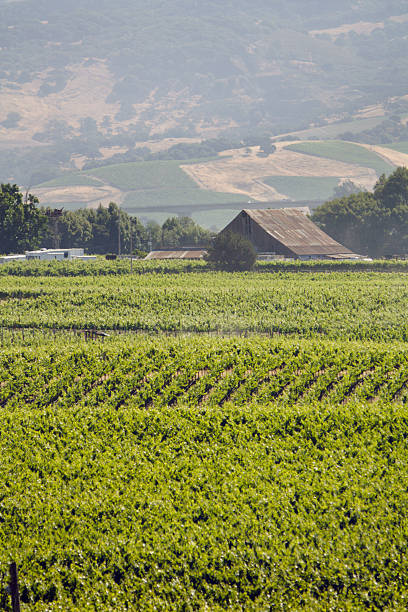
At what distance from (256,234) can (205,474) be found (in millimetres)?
79672

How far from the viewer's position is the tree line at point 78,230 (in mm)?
109312

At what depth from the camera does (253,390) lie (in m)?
33.7

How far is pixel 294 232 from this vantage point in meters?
104

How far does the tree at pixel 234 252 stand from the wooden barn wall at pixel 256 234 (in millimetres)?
9939

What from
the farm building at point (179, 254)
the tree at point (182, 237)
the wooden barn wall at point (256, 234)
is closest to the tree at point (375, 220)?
the farm building at point (179, 254)

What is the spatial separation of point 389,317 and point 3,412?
32.8 m

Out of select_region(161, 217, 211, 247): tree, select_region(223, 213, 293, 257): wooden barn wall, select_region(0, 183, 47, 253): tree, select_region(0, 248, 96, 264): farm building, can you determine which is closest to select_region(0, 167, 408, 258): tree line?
select_region(0, 183, 47, 253): tree

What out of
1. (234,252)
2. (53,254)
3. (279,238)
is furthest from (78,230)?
(234,252)

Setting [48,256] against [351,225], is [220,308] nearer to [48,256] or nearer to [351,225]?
[48,256]

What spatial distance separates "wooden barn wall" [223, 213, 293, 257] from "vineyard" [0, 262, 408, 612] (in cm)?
5332

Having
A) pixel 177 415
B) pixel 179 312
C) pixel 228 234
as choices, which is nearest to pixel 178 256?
pixel 228 234

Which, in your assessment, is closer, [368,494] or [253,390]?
[368,494]

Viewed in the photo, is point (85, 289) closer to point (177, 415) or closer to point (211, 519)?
point (177, 415)

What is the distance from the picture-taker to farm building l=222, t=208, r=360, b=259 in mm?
97875
